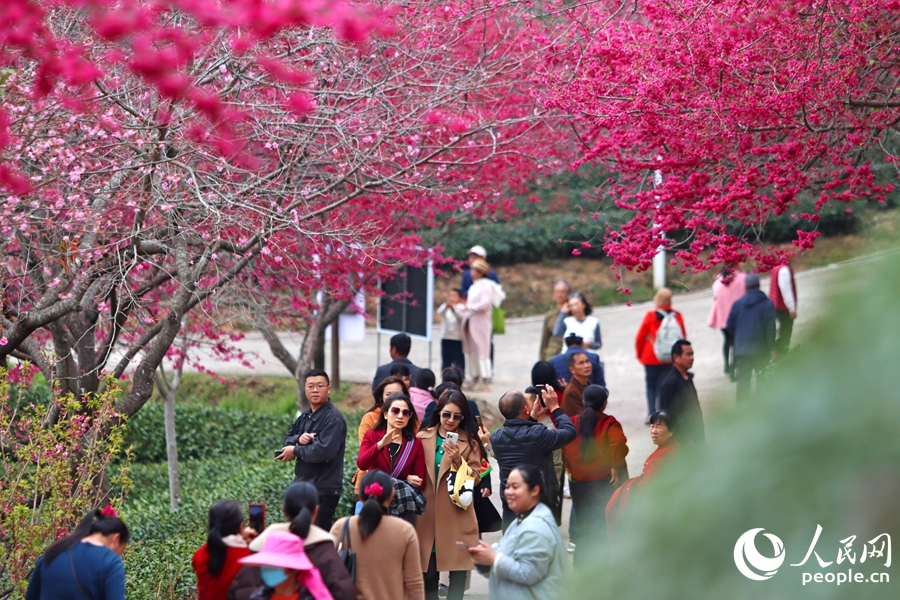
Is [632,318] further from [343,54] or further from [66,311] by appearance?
[66,311]

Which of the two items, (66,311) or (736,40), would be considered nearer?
(66,311)

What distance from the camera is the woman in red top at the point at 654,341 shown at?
36.4 ft

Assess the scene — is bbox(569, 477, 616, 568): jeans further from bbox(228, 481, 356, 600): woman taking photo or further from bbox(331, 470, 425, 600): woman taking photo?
bbox(228, 481, 356, 600): woman taking photo

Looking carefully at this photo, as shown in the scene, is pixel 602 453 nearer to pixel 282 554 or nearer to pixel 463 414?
pixel 463 414

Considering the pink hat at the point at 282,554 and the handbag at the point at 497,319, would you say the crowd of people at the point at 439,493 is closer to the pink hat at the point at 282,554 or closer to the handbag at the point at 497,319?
the pink hat at the point at 282,554

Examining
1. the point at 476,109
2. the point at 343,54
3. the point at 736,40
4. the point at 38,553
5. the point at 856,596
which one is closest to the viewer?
the point at 856,596

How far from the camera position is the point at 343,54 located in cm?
765

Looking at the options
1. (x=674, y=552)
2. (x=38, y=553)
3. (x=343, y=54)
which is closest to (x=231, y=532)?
(x=38, y=553)

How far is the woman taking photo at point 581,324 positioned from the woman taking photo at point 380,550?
19.8ft

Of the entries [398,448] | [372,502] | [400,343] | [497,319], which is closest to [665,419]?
[398,448]

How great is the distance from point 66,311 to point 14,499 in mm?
1336

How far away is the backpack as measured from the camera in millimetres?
10906

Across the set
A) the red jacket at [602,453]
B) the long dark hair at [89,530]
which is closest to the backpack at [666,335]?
the red jacket at [602,453]

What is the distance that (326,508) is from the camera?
6.81m
